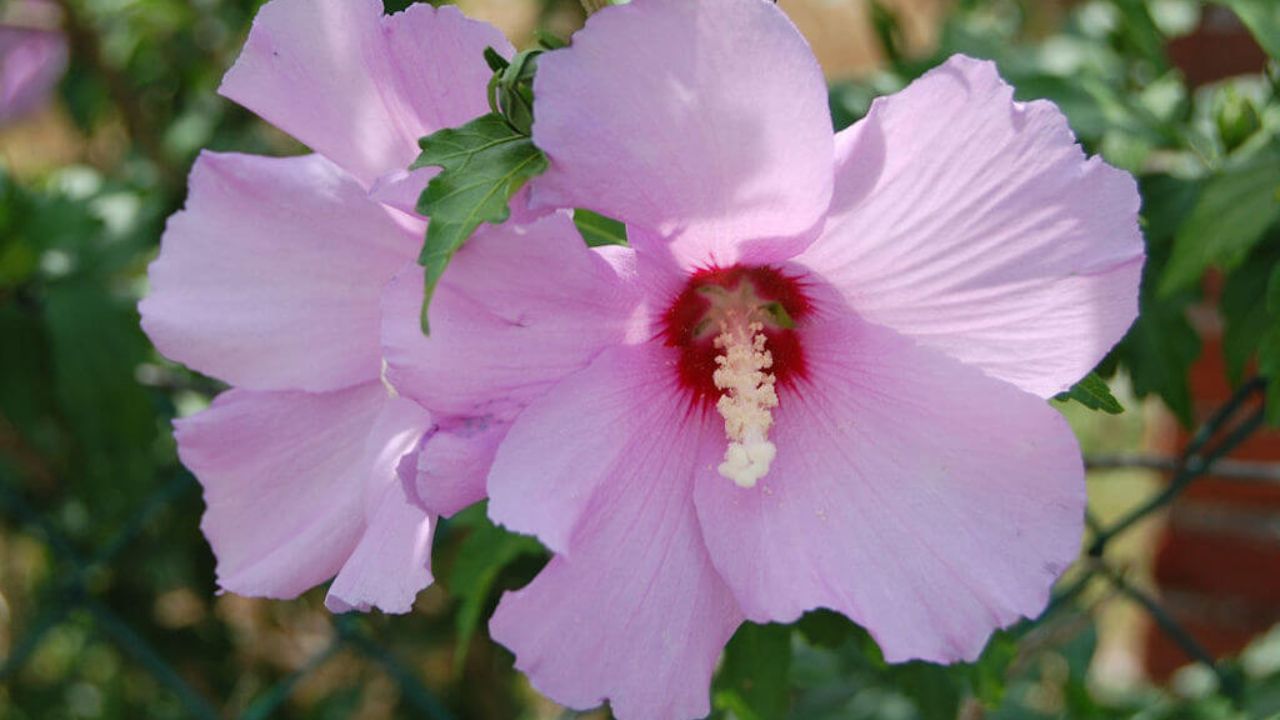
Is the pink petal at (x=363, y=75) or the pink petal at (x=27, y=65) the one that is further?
the pink petal at (x=27, y=65)

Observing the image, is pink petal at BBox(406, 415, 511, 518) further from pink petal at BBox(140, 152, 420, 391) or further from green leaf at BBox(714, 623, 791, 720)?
green leaf at BBox(714, 623, 791, 720)

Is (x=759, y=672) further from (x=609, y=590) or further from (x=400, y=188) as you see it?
(x=400, y=188)

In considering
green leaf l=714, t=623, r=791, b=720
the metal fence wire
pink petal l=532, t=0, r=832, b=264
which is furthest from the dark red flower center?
the metal fence wire

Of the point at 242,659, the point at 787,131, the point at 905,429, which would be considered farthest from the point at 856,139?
the point at 242,659

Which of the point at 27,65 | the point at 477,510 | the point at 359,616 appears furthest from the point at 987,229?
the point at 27,65

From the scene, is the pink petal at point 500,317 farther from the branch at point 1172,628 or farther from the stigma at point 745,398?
the branch at point 1172,628

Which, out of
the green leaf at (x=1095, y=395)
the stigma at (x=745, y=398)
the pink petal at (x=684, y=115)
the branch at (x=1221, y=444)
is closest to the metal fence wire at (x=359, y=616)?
the branch at (x=1221, y=444)
